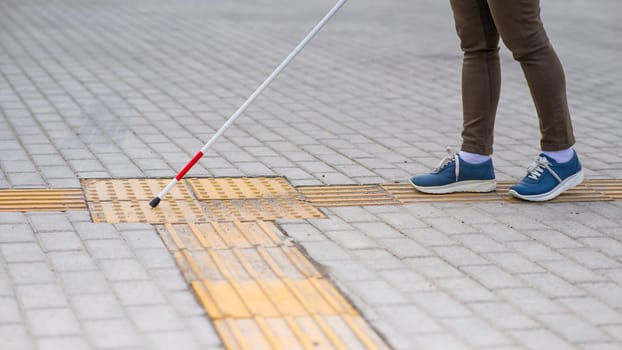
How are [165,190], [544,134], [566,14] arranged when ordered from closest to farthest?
[165,190], [544,134], [566,14]

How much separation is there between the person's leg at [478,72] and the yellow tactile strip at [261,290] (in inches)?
45.7

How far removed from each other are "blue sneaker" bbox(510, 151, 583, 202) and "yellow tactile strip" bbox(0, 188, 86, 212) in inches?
76.5

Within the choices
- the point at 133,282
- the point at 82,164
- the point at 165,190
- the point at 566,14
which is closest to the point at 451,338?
Answer: the point at 133,282

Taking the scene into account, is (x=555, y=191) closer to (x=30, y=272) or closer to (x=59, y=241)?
(x=59, y=241)

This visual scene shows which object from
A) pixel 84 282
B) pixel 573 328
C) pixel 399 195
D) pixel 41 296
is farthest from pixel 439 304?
pixel 399 195

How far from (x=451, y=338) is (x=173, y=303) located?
2.90 feet

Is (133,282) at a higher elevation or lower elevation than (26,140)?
higher

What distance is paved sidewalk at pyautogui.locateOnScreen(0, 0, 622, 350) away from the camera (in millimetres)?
3342

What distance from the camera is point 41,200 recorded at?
4492 millimetres

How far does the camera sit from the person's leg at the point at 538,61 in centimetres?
453

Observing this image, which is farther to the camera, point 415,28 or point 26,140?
point 415,28

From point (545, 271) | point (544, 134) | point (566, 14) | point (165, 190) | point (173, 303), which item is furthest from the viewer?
point (566, 14)

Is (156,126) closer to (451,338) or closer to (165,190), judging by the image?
(165,190)

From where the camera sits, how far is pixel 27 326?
315cm
